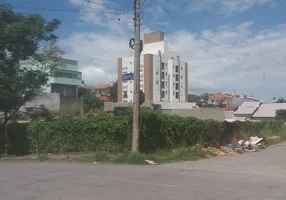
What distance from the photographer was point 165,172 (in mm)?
13742

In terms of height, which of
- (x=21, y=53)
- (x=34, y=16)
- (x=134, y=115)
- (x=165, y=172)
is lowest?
(x=165, y=172)

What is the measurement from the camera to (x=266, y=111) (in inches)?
3071

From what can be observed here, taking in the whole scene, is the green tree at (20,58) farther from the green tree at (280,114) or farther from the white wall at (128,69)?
the white wall at (128,69)

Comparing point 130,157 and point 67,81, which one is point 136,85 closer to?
point 130,157

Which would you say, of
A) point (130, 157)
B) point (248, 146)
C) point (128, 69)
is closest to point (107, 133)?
point (130, 157)

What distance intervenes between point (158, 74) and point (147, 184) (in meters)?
104

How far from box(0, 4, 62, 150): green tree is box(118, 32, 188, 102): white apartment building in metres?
80.3

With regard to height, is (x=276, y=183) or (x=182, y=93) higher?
(x=182, y=93)

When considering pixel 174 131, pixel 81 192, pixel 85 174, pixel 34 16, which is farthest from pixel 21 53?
pixel 81 192

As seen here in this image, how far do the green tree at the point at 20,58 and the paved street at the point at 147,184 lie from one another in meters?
9.65

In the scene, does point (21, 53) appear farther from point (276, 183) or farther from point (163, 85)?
point (163, 85)

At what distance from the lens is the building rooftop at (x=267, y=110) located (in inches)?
3000

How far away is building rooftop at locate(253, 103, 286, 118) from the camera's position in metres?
76.2

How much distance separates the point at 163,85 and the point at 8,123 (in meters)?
93.3
